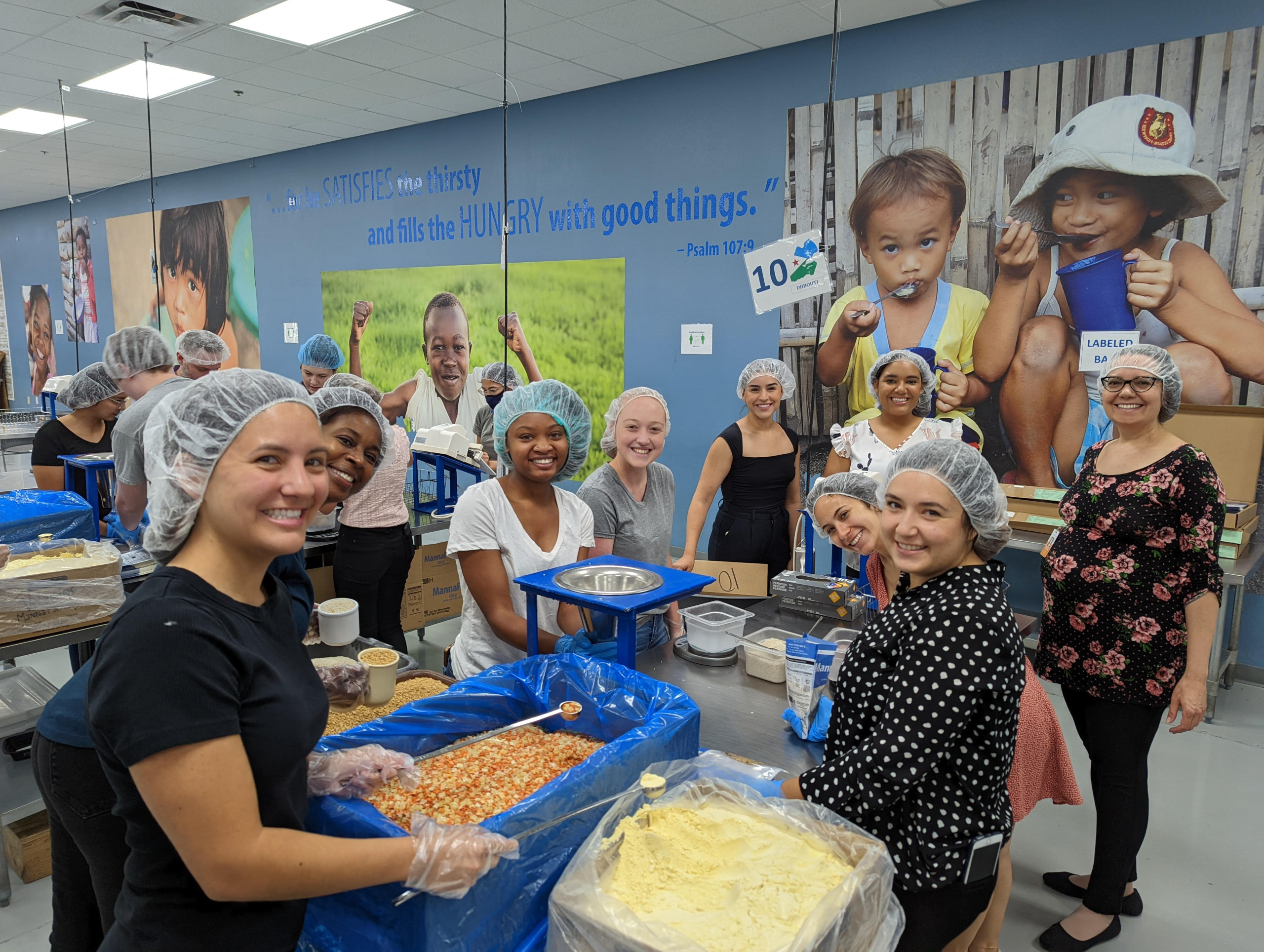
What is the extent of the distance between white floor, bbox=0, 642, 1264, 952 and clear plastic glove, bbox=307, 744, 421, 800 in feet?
5.93

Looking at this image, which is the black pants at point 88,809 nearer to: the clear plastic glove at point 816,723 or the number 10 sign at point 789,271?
the clear plastic glove at point 816,723

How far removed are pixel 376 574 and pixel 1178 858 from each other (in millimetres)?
3293

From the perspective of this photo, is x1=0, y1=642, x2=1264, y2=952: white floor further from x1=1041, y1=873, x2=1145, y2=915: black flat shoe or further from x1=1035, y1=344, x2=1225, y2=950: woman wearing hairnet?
x1=1035, y1=344, x2=1225, y2=950: woman wearing hairnet

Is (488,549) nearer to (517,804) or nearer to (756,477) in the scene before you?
(517,804)

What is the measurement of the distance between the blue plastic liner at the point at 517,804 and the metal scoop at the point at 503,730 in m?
0.05

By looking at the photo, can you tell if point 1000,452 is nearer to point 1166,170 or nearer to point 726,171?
point 1166,170

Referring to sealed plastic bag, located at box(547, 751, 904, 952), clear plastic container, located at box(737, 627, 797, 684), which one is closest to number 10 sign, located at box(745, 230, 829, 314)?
→ clear plastic container, located at box(737, 627, 797, 684)

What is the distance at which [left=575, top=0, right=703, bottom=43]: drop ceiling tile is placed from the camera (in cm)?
417

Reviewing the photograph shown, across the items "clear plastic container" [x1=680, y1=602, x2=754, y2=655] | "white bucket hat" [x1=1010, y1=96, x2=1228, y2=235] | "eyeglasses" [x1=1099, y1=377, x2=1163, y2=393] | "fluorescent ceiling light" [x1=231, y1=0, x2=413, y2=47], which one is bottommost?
"clear plastic container" [x1=680, y1=602, x2=754, y2=655]

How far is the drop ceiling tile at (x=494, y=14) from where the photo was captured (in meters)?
4.12

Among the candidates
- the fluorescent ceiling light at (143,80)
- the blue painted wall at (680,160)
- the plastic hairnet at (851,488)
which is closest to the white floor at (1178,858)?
the blue painted wall at (680,160)

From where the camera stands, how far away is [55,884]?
1.63 metres

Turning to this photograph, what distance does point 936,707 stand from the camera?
3.96 ft

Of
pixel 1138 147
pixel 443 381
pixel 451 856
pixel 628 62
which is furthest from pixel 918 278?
pixel 451 856
